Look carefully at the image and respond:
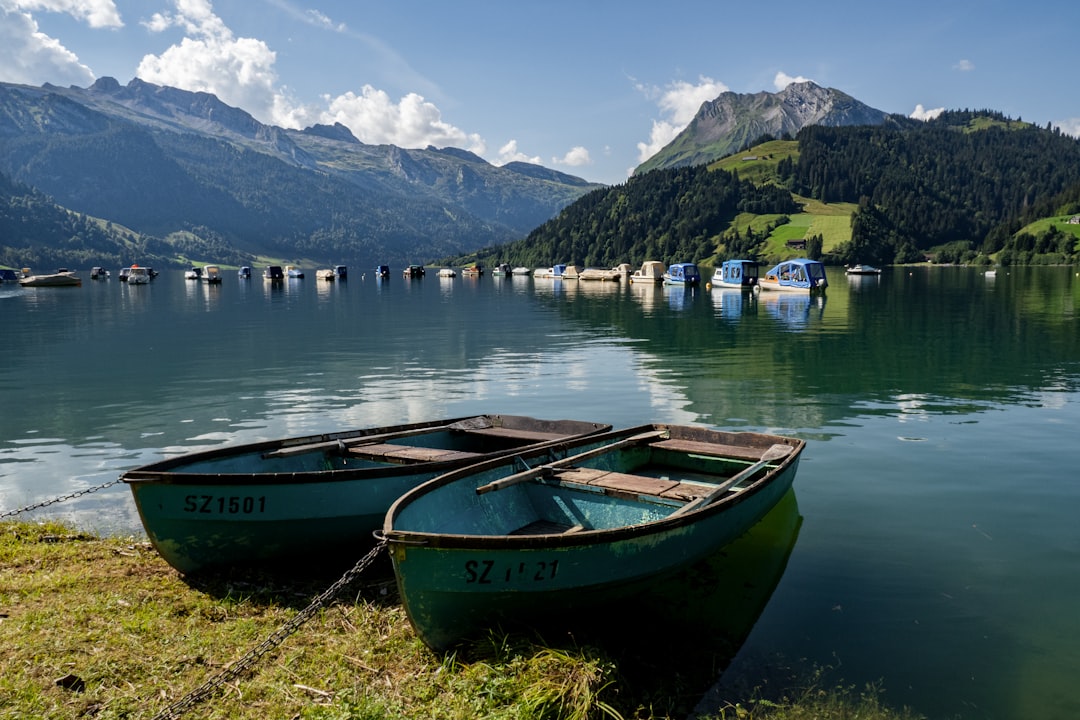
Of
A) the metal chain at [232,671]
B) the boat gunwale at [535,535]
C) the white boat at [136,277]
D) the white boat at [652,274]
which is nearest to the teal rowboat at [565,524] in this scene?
the boat gunwale at [535,535]

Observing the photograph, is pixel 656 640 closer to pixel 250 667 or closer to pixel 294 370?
pixel 250 667

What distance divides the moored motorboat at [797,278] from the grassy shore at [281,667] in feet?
360

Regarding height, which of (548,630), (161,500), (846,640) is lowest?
(846,640)

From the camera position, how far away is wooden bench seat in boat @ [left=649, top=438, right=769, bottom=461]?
17.0m

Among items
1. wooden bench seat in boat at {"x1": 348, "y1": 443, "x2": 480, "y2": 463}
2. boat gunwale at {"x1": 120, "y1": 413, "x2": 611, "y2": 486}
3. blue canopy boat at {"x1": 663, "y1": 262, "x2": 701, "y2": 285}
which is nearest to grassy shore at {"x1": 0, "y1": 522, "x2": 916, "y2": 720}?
boat gunwale at {"x1": 120, "y1": 413, "x2": 611, "y2": 486}

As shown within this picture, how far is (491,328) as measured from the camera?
2719 inches

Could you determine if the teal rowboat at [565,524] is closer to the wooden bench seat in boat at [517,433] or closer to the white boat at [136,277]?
the wooden bench seat in boat at [517,433]

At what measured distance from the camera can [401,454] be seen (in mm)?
15578

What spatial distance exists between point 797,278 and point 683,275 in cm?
3160

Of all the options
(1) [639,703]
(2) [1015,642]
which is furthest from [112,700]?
(2) [1015,642]

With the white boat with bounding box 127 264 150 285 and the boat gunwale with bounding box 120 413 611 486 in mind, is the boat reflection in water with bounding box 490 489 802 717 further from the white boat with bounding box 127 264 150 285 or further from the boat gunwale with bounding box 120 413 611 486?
the white boat with bounding box 127 264 150 285

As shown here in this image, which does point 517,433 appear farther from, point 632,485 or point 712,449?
point 632,485

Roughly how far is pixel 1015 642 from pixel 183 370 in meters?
42.9

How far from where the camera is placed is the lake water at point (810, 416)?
1188 centimetres
